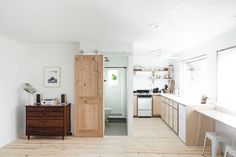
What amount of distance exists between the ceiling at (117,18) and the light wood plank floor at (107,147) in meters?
2.39

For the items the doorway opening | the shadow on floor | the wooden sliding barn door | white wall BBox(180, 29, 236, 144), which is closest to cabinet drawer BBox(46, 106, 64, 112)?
the wooden sliding barn door

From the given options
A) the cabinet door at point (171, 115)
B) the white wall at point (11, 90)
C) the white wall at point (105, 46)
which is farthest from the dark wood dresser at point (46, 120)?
the cabinet door at point (171, 115)

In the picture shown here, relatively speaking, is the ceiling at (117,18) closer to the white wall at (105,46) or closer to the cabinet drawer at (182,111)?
the white wall at (105,46)

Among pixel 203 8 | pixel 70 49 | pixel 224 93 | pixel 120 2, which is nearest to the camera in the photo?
pixel 120 2

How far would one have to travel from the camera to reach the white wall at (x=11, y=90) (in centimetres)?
459

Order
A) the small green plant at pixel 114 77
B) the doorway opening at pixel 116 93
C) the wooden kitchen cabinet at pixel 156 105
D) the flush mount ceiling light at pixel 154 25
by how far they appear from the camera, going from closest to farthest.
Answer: the flush mount ceiling light at pixel 154 25
the doorway opening at pixel 116 93
the small green plant at pixel 114 77
the wooden kitchen cabinet at pixel 156 105

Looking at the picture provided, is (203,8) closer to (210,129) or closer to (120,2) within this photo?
(120,2)

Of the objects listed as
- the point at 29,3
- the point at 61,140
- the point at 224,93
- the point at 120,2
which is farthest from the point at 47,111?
the point at 224,93

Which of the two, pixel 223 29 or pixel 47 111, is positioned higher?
pixel 223 29

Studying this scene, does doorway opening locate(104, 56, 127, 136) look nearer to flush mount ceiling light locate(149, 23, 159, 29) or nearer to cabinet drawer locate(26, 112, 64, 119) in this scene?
cabinet drawer locate(26, 112, 64, 119)

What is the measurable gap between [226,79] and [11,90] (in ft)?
15.6

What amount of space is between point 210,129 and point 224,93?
0.85 m

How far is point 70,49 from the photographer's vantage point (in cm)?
543

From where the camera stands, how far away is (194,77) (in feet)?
20.9
